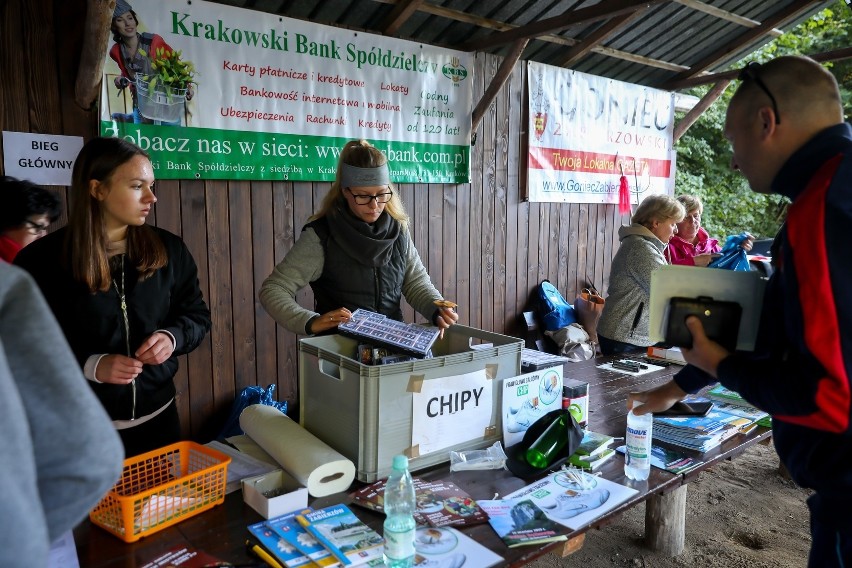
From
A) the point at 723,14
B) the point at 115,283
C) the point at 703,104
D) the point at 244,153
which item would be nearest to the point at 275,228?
the point at 244,153

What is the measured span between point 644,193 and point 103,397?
5.46 m

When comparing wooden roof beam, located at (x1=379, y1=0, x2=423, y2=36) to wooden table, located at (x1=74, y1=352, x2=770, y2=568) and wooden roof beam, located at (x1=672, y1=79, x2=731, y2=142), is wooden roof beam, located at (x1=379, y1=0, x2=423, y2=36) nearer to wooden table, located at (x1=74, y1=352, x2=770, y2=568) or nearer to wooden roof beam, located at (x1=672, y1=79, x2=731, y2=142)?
wooden table, located at (x1=74, y1=352, x2=770, y2=568)

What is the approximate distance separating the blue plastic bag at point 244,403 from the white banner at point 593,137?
2.75 meters

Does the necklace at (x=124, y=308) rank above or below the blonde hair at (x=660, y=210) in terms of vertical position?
below

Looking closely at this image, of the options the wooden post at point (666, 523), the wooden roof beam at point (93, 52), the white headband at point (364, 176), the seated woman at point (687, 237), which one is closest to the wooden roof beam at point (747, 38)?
the seated woman at point (687, 237)

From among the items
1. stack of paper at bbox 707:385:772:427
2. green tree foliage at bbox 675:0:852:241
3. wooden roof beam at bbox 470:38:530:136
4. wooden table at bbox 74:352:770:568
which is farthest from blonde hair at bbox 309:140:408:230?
green tree foliage at bbox 675:0:852:241

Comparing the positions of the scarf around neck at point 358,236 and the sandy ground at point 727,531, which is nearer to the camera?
the scarf around neck at point 358,236

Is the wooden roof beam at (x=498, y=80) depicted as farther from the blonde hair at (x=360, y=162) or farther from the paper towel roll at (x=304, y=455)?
the paper towel roll at (x=304, y=455)

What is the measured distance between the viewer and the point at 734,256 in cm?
343

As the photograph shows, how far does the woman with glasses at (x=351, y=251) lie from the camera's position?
7.60 feet

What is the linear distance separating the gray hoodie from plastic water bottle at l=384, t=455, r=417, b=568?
98.1 inches

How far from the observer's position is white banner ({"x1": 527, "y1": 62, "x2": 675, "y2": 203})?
16.9ft

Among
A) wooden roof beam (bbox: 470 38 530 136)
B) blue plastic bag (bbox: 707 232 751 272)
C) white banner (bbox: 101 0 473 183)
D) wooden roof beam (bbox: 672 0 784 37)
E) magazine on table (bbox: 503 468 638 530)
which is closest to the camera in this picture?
magazine on table (bbox: 503 468 638 530)

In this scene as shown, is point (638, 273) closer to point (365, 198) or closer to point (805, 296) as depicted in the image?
point (365, 198)
